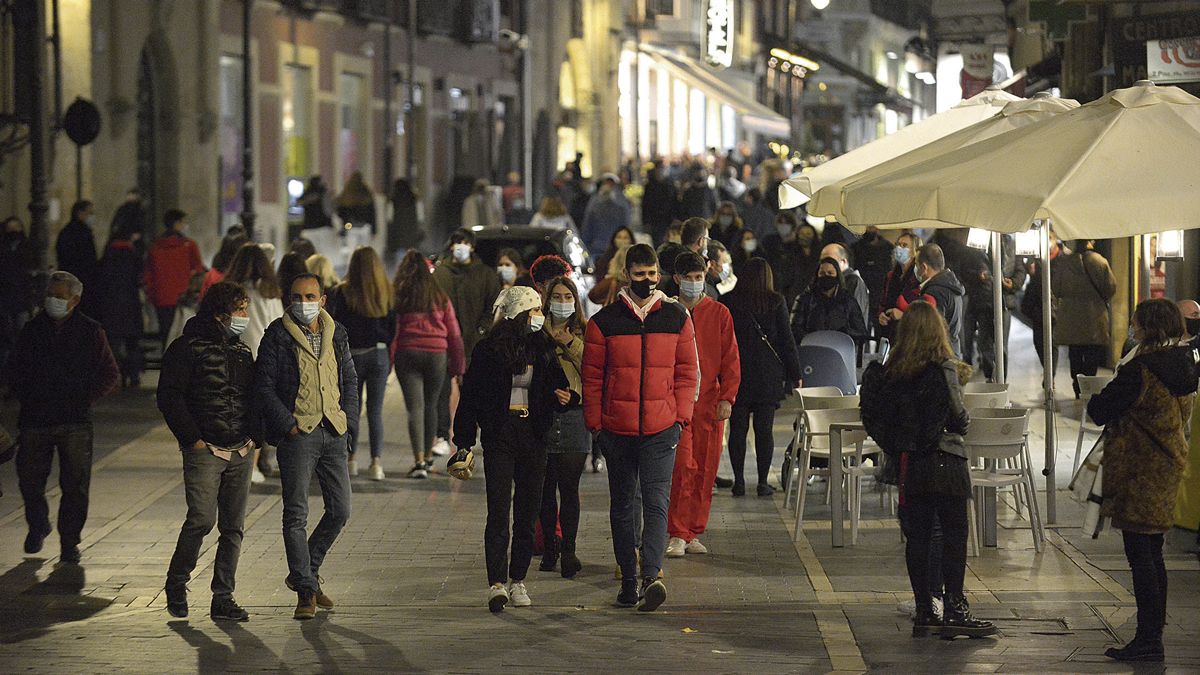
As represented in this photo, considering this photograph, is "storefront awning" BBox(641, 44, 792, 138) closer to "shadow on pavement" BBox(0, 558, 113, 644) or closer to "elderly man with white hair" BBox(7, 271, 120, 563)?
"elderly man with white hair" BBox(7, 271, 120, 563)

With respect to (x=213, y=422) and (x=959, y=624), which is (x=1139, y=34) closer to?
(x=959, y=624)

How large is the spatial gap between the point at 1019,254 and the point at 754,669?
40.5 feet

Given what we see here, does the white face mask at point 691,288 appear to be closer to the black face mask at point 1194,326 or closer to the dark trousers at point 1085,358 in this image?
the black face mask at point 1194,326

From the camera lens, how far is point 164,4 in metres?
27.8

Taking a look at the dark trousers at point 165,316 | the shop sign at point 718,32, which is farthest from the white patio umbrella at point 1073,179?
the shop sign at point 718,32

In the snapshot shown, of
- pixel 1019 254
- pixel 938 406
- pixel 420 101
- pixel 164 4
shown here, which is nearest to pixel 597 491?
pixel 938 406

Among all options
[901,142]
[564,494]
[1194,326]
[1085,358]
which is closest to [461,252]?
[901,142]

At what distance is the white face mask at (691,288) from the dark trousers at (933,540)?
2.27 meters

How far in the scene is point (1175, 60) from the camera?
53.3 feet

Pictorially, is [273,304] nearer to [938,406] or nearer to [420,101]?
[938,406]

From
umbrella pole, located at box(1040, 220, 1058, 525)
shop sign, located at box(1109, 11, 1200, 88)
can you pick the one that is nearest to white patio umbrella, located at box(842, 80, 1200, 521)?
umbrella pole, located at box(1040, 220, 1058, 525)

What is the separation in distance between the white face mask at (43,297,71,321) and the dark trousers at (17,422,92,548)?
2.13 feet

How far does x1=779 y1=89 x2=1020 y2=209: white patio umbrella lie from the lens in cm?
1417

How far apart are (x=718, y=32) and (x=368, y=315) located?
45857 millimetres
